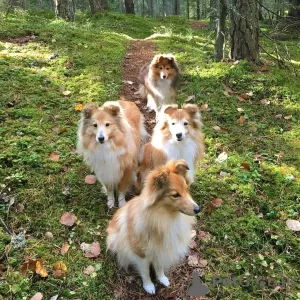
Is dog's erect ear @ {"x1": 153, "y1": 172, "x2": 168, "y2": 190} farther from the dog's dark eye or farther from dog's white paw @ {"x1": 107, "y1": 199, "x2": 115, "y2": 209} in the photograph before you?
dog's white paw @ {"x1": 107, "y1": 199, "x2": 115, "y2": 209}

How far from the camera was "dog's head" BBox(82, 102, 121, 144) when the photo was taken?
14.9ft

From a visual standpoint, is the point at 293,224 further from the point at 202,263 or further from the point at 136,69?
the point at 136,69

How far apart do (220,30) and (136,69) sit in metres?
2.56

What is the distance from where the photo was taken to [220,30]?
327 inches

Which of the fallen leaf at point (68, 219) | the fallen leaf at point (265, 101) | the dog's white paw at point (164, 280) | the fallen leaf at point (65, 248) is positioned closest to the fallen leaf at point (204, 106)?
the fallen leaf at point (265, 101)

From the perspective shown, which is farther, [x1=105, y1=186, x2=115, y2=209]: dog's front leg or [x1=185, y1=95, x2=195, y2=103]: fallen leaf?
[x1=185, y1=95, x2=195, y2=103]: fallen leaf

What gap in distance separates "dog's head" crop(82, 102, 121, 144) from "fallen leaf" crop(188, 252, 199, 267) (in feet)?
5.96

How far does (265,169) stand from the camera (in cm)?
552

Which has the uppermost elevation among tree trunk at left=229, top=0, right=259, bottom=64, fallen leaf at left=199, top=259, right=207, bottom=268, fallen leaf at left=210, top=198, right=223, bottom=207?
tree trunk at left=229, top=0, right=259, bottom=64

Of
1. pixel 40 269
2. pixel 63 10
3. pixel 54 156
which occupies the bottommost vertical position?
pixel 40 269

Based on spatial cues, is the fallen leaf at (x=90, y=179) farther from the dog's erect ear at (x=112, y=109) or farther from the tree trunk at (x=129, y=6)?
the tree trunk at (x=129, y=6)

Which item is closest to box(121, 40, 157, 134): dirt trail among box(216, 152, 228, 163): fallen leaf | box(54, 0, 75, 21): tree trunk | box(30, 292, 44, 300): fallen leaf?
box(216, 152, 228, 163): fallen leaf

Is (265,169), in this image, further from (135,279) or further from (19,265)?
(19,265)

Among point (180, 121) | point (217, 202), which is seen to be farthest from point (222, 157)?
point (180, 121)
